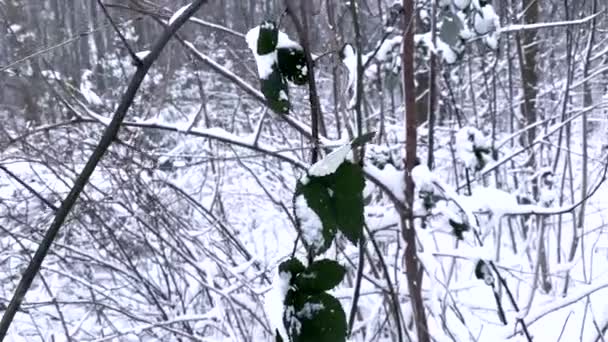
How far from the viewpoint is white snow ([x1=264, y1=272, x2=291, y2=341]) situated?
14.5 inches

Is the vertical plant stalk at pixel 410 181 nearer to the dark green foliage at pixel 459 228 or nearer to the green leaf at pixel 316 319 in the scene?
the dark green foliage at pixel 459 228

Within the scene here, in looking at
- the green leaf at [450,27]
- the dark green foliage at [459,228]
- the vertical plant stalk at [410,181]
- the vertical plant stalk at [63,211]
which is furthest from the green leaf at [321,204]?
the green leaf at [450,27]

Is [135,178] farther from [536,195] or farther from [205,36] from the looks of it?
[536,195]

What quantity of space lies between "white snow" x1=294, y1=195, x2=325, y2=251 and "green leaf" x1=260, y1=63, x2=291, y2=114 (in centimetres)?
9

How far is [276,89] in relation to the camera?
1.43ft

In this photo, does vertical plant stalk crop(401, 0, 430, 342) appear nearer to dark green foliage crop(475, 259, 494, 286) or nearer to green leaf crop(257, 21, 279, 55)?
dark green foliage crop(475, 259, 494, 286)

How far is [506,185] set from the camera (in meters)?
3.74

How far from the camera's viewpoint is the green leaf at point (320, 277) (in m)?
0.37

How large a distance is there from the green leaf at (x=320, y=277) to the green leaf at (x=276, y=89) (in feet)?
0.35

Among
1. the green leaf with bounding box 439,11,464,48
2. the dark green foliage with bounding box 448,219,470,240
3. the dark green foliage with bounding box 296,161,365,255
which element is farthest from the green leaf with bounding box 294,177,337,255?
the green leaf with bounding box 439,11,464,48

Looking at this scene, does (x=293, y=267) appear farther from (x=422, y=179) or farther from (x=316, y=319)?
(x=422, y=179)

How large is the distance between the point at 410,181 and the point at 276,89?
2.51 feet

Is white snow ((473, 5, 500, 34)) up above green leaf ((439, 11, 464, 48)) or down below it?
above

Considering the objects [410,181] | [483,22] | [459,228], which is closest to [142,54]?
[410,181]
